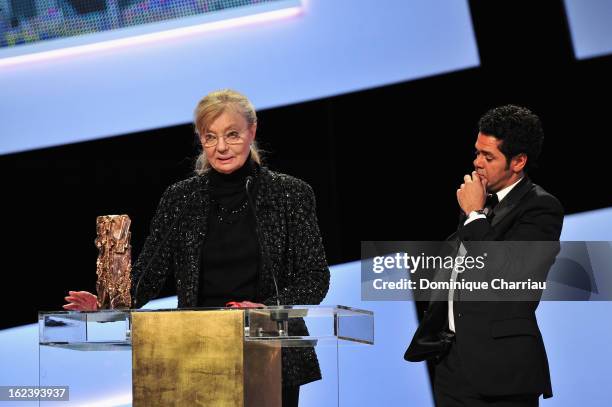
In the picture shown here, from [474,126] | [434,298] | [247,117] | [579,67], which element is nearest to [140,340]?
[247,117]

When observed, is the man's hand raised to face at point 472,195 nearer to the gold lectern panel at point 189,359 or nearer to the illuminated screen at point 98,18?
the gold lectern panel at point 189,359

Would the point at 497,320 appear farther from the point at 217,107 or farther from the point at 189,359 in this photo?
the point at 189,359

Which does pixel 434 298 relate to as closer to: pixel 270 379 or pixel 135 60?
pixel 270 379

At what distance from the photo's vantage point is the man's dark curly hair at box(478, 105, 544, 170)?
120 inches

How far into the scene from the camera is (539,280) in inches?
118

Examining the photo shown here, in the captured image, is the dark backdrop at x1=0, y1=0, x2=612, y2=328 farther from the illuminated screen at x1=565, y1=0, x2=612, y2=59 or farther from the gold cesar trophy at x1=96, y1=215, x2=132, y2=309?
the gold cesar trophy at x1=96, y1=215, x2=132, y2=309

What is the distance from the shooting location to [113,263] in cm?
231

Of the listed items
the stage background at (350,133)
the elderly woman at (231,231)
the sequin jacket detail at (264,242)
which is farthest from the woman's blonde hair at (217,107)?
the stage background at (350,133)

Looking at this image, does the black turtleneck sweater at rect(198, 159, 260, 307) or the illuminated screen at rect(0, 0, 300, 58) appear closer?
the black turtleneck sweater at rect(198, 159, 260, 307)

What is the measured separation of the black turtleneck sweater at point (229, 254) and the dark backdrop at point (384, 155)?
1.45 m

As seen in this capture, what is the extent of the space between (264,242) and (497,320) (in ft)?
2.51

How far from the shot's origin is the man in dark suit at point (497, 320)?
9.37 ft

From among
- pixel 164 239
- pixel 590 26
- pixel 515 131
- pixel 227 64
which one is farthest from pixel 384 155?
pixel 164 239

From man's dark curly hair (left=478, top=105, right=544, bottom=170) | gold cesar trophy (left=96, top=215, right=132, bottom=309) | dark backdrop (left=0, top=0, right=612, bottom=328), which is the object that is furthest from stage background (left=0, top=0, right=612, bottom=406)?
gold cesar trophy (left=96, top=215, right=132, bottom=309)
